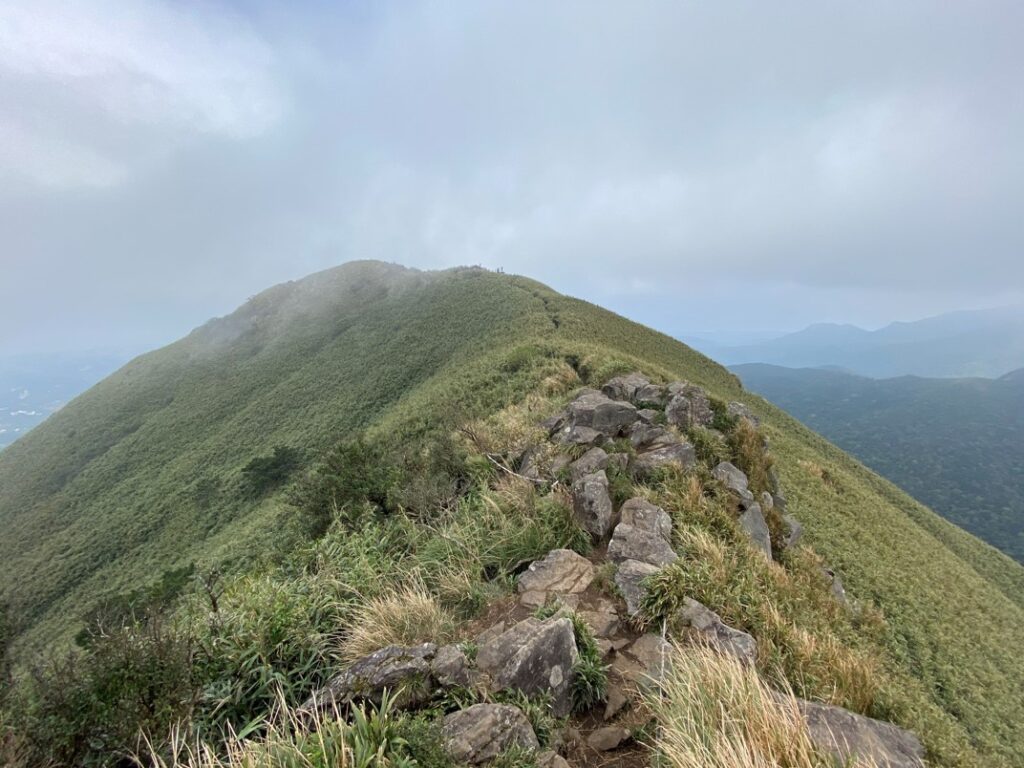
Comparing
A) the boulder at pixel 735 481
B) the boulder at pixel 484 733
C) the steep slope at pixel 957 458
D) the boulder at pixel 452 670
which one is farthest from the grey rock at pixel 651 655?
the steep slope at pixel 957 458

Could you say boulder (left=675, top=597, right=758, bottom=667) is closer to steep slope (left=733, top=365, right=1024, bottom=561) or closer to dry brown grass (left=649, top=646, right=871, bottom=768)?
dry brown grass (left=649, top=646, right=871, bottom=768)

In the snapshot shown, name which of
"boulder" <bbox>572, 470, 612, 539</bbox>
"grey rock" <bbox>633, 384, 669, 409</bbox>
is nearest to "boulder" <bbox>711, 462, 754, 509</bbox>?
"grey rock" <bbox>633, 384, 669, 409</bbox>

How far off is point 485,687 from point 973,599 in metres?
18.7

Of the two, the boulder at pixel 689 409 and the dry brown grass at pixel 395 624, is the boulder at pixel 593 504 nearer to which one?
the dry brown grass at pixel 395 624

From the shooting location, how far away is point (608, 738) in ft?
11.0

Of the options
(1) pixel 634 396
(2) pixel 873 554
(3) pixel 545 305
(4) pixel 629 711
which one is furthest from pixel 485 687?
(3) pixel 545 305

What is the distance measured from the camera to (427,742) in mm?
2633

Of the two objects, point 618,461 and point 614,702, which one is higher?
point 618,461

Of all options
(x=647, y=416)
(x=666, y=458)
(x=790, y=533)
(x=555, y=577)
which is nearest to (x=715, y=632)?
(x=555, y=577)

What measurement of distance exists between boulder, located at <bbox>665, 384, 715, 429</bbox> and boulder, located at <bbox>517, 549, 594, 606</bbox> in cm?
489

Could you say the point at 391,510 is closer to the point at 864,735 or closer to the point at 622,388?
the point at 622,388

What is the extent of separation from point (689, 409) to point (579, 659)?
6.96 m

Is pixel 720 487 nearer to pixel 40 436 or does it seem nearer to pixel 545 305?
pixel 545 305

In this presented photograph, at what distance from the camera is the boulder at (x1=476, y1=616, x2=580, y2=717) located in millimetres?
3545
